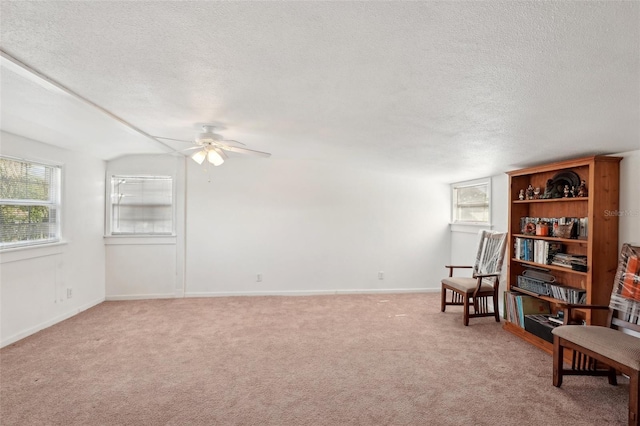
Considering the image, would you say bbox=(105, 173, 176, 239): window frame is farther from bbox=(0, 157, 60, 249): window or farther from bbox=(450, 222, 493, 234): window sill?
bbox=(450, 222, 493, 234): window sill

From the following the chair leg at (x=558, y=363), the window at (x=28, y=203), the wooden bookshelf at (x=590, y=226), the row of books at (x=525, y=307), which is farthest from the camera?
the row of books at (x=525, y=307)

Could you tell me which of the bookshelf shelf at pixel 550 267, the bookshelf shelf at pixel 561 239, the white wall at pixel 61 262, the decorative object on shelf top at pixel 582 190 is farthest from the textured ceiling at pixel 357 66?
the white wall at pixel 61 262

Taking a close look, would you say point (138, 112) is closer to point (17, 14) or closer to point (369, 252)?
point (17, 14)

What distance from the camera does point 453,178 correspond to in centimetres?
539

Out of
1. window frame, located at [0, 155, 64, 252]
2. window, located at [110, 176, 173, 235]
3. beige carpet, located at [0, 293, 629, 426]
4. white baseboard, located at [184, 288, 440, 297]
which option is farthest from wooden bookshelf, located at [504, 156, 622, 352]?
window frame, located at [0, 155, 64, 252]

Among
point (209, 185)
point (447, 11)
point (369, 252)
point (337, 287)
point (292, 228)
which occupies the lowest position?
point (337, 287)

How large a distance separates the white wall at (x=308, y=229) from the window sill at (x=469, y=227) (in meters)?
0.22

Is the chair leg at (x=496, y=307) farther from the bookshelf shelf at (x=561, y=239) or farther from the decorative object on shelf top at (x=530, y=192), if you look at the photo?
A: the decorative object on shelf top at (x=530, y=192)

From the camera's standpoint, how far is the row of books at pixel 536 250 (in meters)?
3.61

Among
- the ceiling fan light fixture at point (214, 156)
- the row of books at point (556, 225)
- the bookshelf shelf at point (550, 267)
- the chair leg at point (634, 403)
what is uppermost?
the ceiling fan light fixture at point (214, 156)

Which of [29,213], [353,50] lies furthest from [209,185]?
[353,50]

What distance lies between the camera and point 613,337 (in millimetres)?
2424

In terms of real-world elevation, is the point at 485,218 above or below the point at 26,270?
above

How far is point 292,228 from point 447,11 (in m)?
4.64
